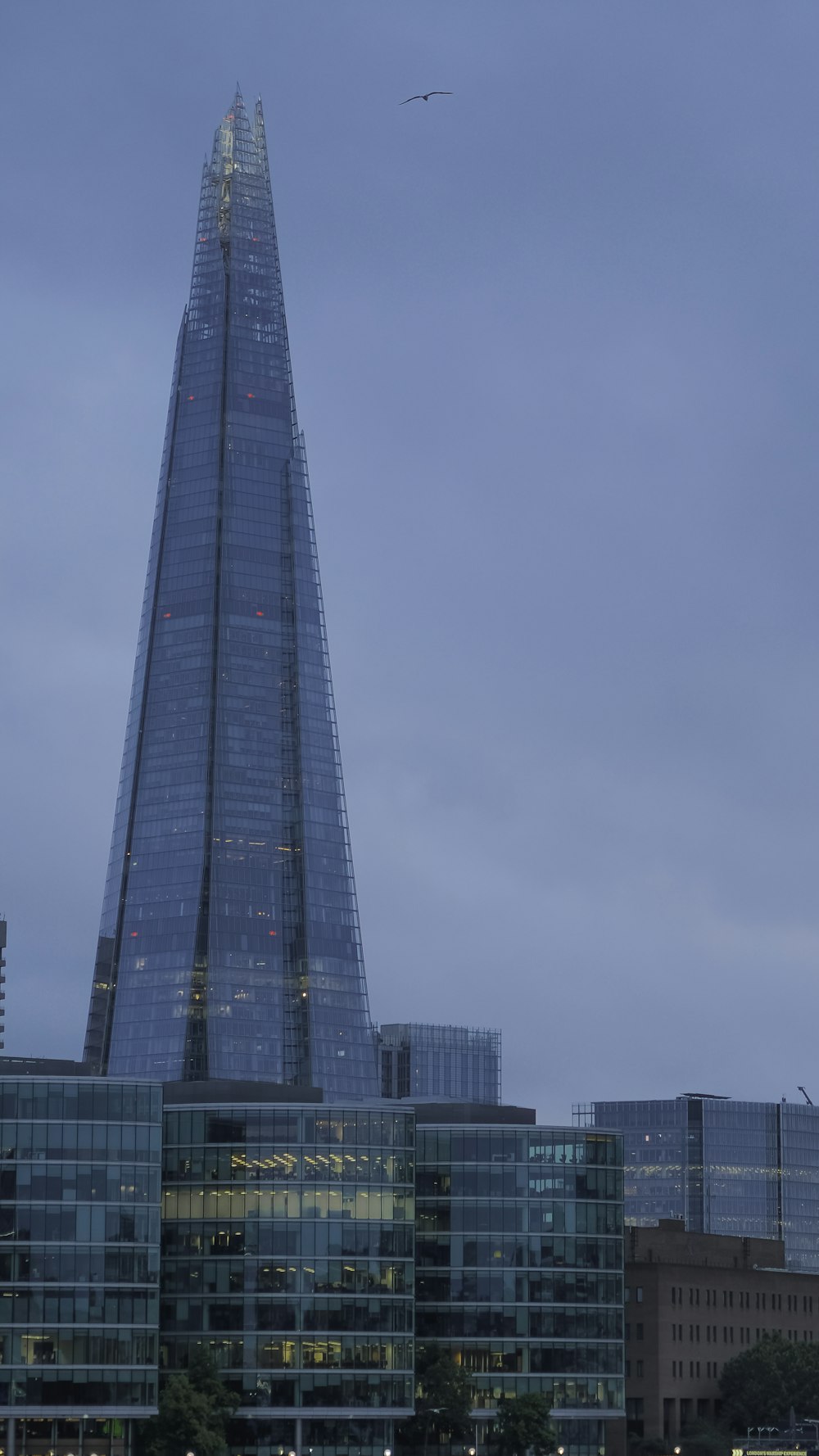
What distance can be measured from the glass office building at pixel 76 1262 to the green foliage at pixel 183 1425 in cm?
200

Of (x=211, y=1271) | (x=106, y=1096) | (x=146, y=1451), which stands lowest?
(x=146, y=1451)

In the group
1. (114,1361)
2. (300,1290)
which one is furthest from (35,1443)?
(300,1290)

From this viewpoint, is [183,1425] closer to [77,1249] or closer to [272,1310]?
[77,1249]

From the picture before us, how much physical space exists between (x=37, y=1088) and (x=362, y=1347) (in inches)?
1285

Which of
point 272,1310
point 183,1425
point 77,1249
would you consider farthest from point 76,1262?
point 272,1310

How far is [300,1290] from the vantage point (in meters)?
198

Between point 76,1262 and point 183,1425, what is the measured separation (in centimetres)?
1389

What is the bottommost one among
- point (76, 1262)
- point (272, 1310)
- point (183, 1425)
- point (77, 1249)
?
point (183, 1425)

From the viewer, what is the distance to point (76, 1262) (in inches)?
7421

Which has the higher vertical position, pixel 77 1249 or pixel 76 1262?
pixel 77 1249

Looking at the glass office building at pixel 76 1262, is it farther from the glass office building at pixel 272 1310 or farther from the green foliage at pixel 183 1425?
the glass office building at pixel 272 1310

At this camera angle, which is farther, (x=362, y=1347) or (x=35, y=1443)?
(x=362, y=1347)

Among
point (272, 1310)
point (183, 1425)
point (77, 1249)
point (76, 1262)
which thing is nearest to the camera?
point (183, 1425)

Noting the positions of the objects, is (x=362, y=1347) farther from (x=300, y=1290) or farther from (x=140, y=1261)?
(x=140, y=1261)
